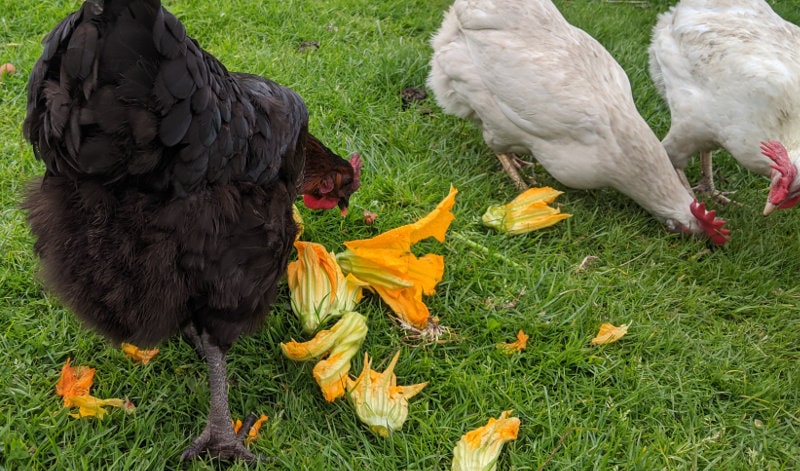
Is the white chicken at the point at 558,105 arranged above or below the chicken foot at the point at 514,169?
above

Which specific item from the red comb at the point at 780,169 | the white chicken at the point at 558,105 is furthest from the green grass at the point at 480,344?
the red comb at the point at 780,169

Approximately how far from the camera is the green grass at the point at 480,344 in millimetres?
2217

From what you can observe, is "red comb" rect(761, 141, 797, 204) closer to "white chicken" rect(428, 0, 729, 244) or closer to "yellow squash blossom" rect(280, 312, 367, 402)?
"white chicken" rect(428, 0, 729, 244)

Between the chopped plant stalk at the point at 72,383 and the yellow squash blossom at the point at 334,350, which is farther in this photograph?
the yellow squash blossom at the point at 334,350

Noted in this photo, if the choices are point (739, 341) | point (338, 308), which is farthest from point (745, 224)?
point (338, 308)

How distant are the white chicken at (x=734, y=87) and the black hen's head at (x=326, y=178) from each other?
5.90 ft

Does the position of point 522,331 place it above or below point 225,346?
below

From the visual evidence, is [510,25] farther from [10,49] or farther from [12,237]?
[10,49]

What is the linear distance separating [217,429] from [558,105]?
2.15m

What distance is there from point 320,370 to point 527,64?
189 centimetres

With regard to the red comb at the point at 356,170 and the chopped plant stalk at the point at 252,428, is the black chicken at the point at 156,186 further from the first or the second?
the red comb at the point at 356,170

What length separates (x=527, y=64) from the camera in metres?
3.29

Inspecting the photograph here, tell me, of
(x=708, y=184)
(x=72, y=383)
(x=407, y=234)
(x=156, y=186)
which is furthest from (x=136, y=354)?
(x=708, y=184)

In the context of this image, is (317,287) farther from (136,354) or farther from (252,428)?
(136,354)
